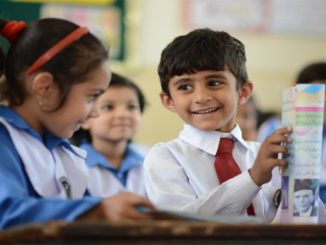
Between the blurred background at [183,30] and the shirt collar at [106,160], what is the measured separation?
80.0 inches

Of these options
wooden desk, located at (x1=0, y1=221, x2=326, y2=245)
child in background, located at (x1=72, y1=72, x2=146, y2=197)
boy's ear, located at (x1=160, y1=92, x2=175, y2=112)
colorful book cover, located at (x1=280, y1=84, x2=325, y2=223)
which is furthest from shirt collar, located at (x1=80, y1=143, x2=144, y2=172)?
wooden desk, located at (x1=0, y1=221, x2=326, y2=245)

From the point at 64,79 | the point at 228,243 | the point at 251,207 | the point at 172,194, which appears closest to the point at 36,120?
the point at 64,79

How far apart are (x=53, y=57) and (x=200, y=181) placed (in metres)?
0.42

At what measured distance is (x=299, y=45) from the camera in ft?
17.1

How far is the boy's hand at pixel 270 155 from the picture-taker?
1194mm

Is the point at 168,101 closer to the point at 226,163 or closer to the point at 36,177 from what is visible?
the point at 226,163

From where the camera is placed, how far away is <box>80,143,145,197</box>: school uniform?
8.46ft

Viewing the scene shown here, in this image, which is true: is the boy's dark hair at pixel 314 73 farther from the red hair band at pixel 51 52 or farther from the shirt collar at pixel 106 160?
the red hair band at pixel 51 52

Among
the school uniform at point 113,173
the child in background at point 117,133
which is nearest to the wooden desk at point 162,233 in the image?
the school uniform at point 113,173

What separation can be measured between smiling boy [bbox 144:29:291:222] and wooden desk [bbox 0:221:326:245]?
0.47 meters

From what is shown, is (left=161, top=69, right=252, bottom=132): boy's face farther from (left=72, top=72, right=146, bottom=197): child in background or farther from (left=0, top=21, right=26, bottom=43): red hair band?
(left=72, top=72, right=146, bottom=197): child in background

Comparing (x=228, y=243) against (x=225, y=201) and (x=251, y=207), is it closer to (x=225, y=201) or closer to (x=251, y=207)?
(x=225, y=201)

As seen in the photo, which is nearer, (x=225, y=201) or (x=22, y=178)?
(x=22, y=178)

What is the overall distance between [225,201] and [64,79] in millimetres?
405
